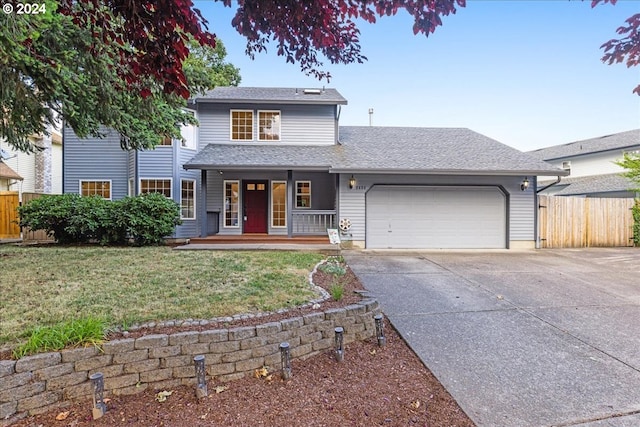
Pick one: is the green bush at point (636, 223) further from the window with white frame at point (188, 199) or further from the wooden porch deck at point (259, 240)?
the window with white frame at point (188, 199)

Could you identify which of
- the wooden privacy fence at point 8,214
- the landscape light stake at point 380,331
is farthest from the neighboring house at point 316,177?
the landscape light stake at point 380,331

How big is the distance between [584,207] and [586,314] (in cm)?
889

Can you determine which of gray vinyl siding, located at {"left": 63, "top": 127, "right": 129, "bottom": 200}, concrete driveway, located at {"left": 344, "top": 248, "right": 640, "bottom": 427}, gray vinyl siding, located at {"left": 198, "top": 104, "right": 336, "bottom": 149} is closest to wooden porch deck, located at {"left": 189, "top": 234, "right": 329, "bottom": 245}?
concrete driveway, located at {"left": 344, "top": 248, "right": 640, "bottom": 427}

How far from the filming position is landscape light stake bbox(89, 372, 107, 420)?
237 centimetres

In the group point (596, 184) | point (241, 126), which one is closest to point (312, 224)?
point (241, 126)

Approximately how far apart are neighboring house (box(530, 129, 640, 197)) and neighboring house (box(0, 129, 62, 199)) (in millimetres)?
29499

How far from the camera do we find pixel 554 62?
7863mm

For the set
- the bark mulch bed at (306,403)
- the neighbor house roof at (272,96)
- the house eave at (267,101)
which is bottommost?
the bark mulch bed at (306,403)

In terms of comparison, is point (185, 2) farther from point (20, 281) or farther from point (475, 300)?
point (475, 300)

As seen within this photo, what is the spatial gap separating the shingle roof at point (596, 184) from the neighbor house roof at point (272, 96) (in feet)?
49.6

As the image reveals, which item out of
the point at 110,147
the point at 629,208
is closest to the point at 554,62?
the point at 629,208

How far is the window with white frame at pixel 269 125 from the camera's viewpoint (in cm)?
1229

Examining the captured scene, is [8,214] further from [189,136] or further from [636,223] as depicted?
[636,223]

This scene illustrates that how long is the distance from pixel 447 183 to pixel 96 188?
42.8ft
